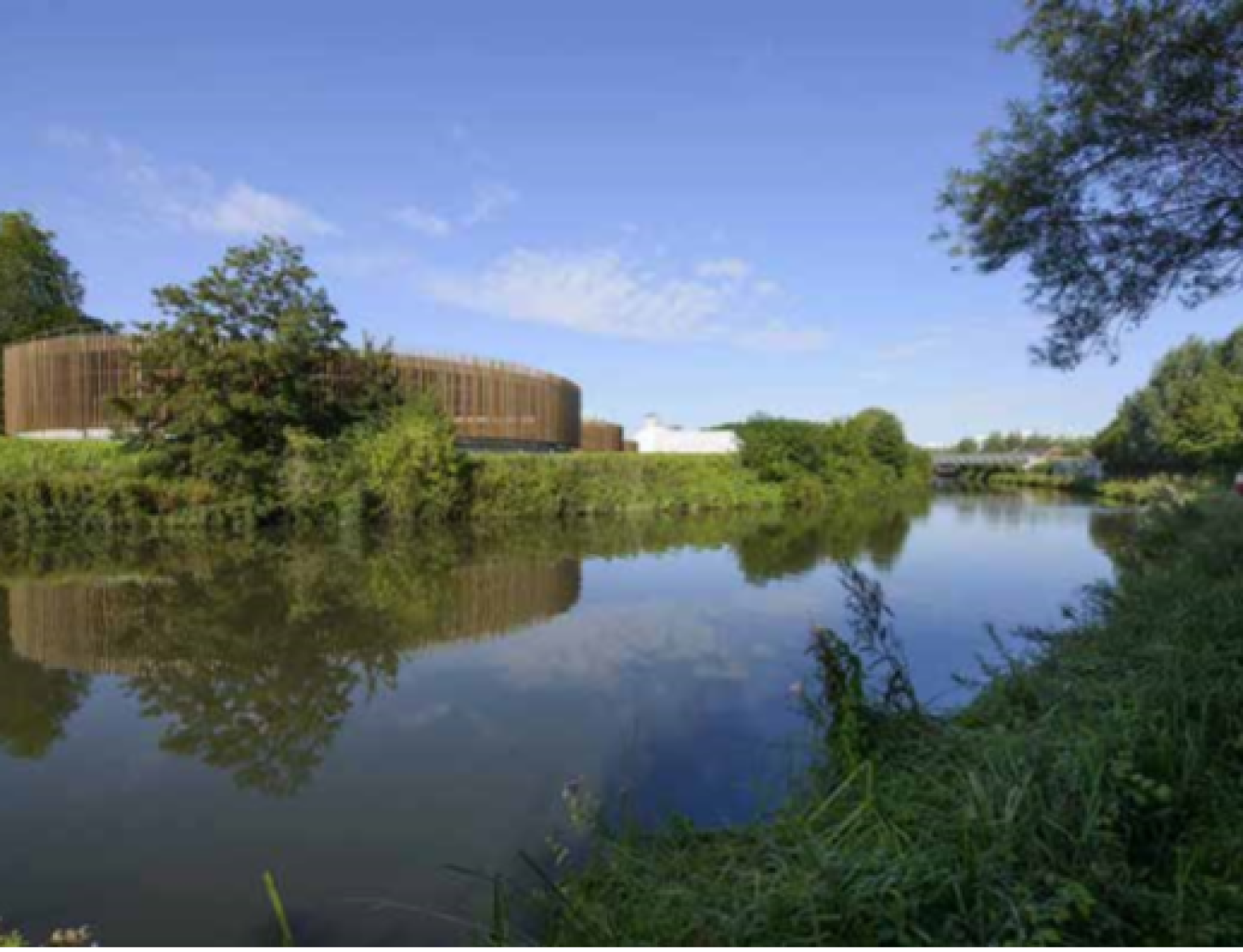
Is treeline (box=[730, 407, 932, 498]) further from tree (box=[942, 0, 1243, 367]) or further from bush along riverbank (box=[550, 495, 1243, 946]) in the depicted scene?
bush along riverbank (box=[550, 495, 1243, 946])

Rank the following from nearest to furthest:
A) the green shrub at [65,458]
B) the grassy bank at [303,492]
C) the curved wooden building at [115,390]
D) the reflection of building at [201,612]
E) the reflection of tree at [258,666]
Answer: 1. the reflection of tree at [258,666]
2. the reflection of building at [201,612]
3. the grassy bank at [303,492]
4. the green shrub at [65,458]
5. the curved wooden building at [115,390]

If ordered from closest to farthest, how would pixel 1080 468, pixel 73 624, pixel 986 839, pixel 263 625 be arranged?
pixel 986 839, pixel 263 625, pixel 73 624, pixel 1080 468

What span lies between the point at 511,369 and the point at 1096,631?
22.3 metres

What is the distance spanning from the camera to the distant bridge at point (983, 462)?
195 ft

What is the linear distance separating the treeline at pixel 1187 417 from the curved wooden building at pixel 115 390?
2737cm

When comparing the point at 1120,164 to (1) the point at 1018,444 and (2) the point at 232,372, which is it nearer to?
(2) the point at 232,372

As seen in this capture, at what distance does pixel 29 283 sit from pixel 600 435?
29557 millimetres

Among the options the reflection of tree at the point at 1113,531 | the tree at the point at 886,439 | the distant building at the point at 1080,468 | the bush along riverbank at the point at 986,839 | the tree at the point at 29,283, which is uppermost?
the tree at the point at 29,283

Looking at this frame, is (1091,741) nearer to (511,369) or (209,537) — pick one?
(209,537)

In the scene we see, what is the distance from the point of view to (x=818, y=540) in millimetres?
15570

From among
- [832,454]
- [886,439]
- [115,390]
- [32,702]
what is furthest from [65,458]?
[886,439]

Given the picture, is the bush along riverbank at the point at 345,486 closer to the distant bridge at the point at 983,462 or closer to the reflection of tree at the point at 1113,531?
the reflection of tree at the point at 1113,531

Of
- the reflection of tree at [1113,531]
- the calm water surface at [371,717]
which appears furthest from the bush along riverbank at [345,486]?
the reflection of tree at [1113,531]

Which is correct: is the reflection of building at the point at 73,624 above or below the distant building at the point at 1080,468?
below
